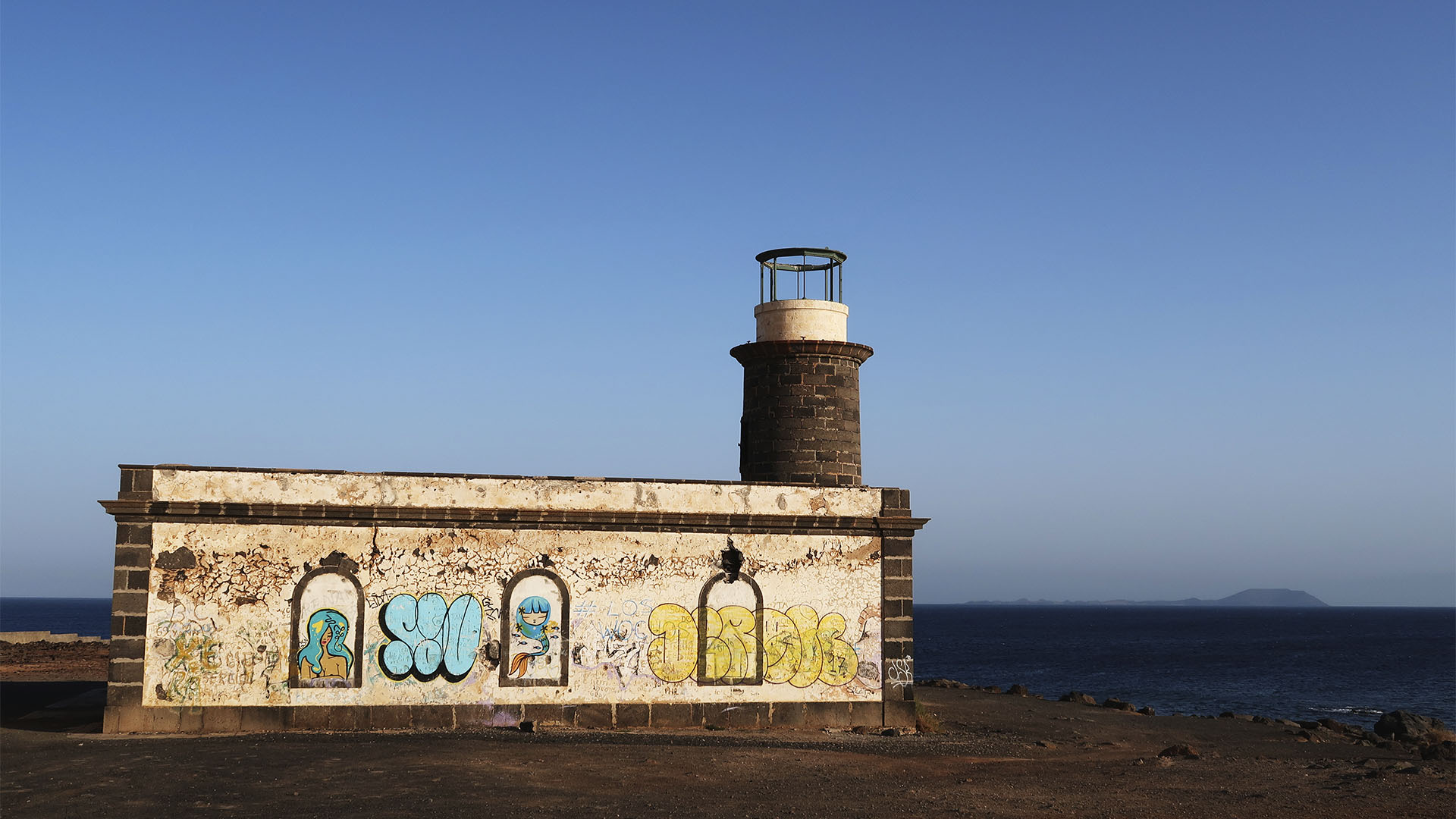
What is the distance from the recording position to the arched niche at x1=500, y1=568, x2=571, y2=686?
17.1 metres

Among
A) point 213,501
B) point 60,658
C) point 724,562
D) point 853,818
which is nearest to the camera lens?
point 853,818

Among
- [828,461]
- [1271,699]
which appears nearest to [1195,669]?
[1271,699]

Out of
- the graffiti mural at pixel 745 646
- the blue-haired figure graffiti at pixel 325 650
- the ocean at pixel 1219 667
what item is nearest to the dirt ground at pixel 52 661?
the blue-haired figure graffiti at pixel 325 650

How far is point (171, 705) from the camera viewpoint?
53.2ft

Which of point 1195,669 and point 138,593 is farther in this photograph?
point 1195,669

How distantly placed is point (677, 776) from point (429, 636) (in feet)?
16.6

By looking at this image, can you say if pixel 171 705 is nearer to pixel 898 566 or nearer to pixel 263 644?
pixel 263 644

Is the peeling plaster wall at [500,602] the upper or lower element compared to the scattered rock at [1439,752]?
upper

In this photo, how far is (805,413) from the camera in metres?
20.8

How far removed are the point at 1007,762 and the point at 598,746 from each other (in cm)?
550

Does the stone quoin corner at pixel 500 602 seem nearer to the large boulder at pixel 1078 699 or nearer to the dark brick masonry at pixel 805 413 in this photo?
the dark brick masonry at pixel 805 413

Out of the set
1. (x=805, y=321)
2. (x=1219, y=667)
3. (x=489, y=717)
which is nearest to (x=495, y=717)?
(x=489, y=717)

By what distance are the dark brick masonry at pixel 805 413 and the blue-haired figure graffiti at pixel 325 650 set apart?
25.1 feet

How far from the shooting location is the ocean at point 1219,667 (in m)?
46.1
